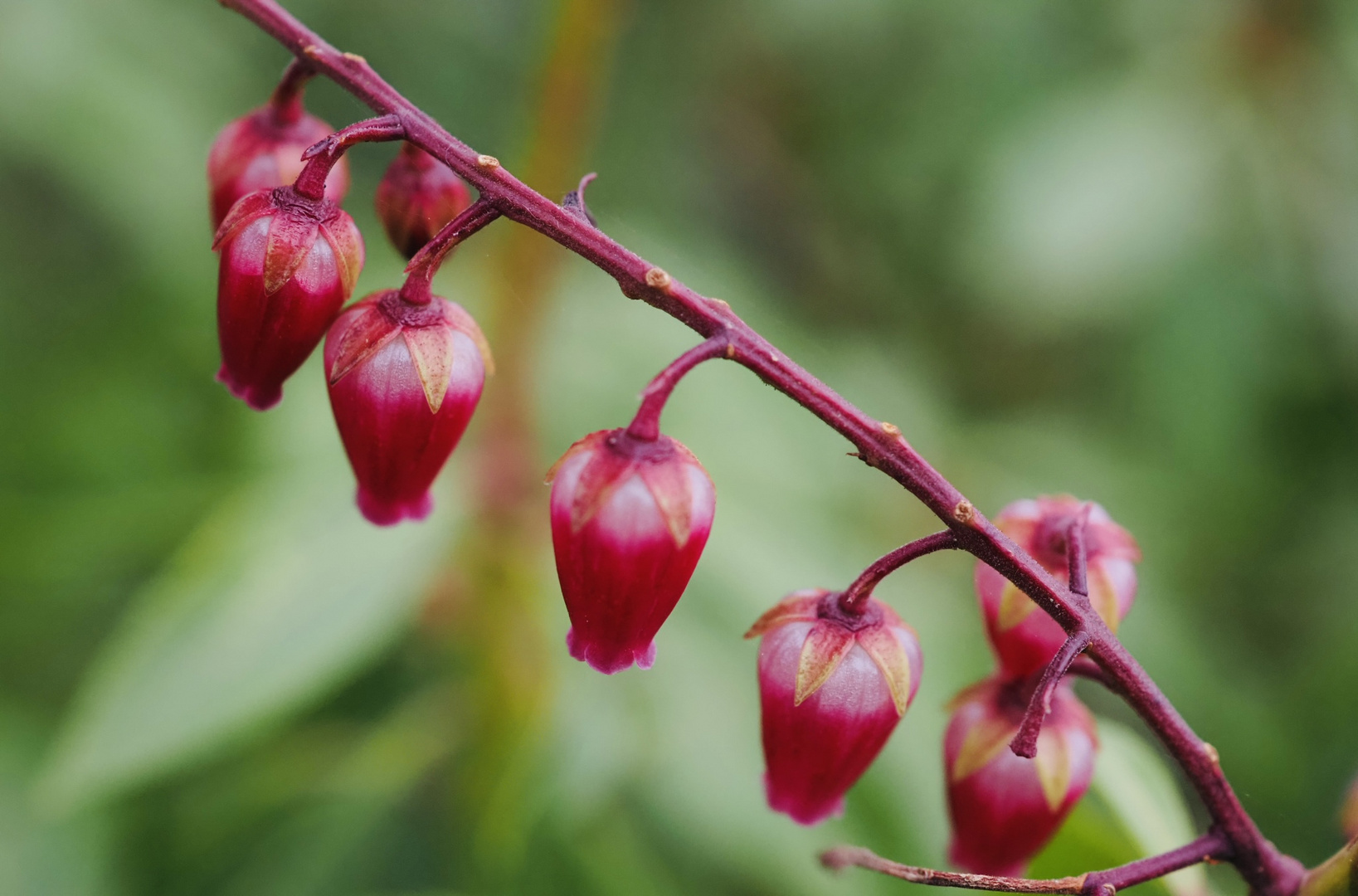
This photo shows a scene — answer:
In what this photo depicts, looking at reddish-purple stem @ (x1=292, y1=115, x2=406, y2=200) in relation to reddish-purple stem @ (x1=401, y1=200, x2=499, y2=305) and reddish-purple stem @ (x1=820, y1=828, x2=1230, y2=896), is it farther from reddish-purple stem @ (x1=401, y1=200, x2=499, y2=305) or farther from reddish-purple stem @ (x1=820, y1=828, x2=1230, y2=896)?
reddish-purple stem @ (x1=820, y1=828, x2=1230, y2=896)

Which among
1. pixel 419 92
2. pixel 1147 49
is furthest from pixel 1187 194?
pixel 419 92

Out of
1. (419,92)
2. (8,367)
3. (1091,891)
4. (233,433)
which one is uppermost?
(419,92)

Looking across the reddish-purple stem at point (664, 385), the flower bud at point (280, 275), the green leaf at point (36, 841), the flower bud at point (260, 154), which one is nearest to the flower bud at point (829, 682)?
the reddish-purple stem at point (664, 385)

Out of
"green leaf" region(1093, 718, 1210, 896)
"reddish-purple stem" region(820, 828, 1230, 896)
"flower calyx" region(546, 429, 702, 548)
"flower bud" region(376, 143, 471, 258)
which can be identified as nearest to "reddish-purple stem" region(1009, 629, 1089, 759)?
"reddish-purple stem" region(820, 828, 1230, 896)

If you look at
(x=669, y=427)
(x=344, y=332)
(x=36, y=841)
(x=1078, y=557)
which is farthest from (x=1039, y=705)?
(x=36, y=841)

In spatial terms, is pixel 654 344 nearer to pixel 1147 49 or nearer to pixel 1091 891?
pixel 1147 49
